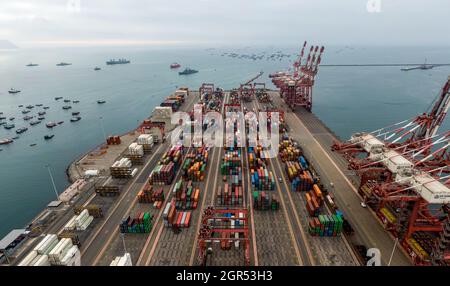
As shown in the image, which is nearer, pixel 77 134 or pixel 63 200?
pixel 63 200

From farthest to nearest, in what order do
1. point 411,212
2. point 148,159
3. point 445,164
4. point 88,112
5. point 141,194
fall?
point 88,112
point 148,159
point 141,194
point 445,164
point 411,212

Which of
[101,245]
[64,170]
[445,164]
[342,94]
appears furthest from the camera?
[342,94]

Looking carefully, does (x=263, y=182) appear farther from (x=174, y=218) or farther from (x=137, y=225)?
(x=137, y=225)

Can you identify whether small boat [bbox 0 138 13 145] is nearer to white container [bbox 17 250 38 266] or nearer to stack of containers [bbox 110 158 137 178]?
stack of containers [bbox 110 158 137 178]

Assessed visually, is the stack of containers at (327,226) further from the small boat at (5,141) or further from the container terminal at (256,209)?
the small boat at (5,141)

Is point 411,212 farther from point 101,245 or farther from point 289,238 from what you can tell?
point 101,245

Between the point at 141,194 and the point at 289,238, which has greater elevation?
the point at 141,194

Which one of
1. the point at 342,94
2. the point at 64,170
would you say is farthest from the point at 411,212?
the point at 342,94
